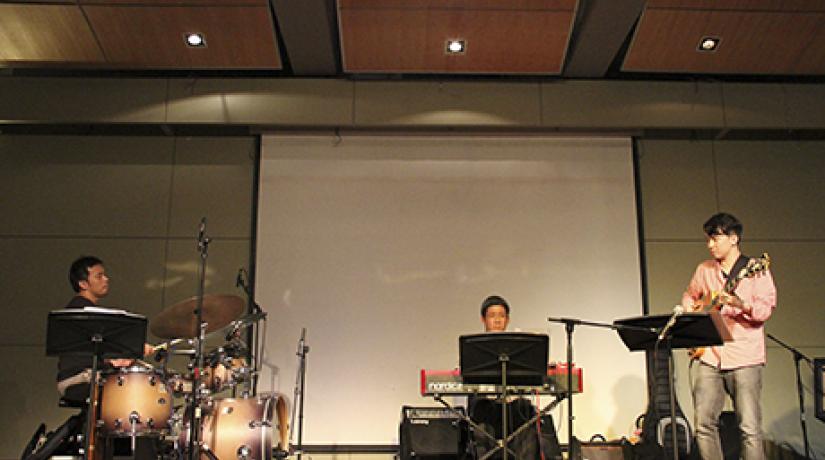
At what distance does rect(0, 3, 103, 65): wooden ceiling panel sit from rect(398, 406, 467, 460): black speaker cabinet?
3.76m

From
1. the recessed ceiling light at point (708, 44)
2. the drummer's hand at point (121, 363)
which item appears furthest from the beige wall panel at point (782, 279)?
the drummer's hand at point (121, 363)

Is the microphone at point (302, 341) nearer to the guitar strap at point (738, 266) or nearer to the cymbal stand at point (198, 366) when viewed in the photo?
the cymbal stand at point (198, 366)

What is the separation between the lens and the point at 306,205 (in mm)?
6578

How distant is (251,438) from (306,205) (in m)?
2.43

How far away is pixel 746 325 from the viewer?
187 inches

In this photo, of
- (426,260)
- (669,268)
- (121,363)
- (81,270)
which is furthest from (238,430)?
(669,268)

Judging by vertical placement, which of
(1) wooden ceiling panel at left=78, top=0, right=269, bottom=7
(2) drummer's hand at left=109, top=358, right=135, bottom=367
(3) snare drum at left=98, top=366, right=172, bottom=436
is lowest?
(3) snare drum at left=98, top=366, right=172, bottom=436

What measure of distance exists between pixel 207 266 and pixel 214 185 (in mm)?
708

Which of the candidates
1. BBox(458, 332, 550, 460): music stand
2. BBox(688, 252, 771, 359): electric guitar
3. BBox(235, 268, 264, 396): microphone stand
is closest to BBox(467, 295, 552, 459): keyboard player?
BBox(458, 332, 550, 460): music stand

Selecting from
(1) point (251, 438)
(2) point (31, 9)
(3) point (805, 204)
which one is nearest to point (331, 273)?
(1) point (251, 438)

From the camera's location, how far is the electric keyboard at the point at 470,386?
4.66 meters

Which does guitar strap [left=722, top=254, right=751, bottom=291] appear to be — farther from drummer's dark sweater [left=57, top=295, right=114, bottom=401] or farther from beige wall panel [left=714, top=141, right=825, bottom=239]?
drummer's dark sweater [left=57, top=295, right=114, bottom=401]

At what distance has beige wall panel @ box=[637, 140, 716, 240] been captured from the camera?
6.68 metres

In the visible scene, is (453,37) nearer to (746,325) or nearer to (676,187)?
(676,187)
